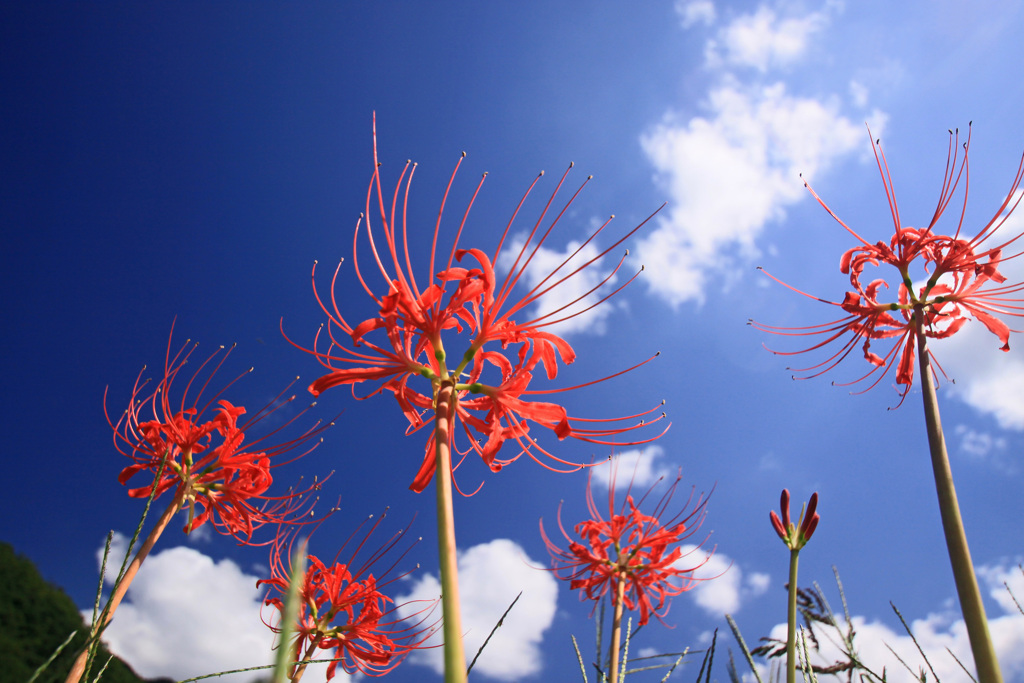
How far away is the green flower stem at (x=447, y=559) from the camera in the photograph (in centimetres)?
140

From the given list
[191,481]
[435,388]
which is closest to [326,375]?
[435,388]

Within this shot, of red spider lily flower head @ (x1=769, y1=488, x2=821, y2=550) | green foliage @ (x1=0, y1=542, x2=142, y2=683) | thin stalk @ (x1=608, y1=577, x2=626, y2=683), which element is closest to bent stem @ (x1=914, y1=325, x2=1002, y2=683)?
red spider lily flower head @ (x1=769, y1=488, x2=821, y2=550)

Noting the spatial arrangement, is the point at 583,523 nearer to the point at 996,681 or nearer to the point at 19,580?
the point at 996,681

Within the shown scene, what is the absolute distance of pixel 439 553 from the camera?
5.31 ft

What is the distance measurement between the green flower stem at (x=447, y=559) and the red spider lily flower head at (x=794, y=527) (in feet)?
5.03

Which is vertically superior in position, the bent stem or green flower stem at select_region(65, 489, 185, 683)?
the bent stem

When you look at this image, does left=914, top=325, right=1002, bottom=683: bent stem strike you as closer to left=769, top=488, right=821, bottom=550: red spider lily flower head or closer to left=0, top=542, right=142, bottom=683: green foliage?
left=769, top=488, right=821, bottom=550: red spider lily flower head

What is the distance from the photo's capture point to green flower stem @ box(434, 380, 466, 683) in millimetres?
1397

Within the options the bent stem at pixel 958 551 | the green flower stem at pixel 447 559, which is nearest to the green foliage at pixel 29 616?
the green flower stem at pixel 447 559

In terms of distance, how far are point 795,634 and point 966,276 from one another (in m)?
3.44

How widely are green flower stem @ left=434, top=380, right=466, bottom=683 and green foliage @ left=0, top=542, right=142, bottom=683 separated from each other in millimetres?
24592

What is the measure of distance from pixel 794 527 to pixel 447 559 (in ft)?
5.31

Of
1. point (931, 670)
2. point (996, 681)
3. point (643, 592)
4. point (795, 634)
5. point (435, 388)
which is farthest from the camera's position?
point (643, 592)

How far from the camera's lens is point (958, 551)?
2.75 metres
